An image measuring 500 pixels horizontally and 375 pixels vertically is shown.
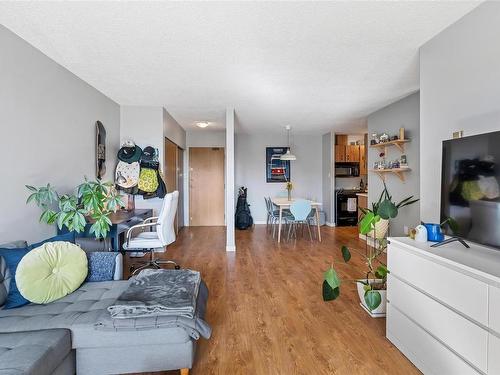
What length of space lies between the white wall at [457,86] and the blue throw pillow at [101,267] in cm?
272

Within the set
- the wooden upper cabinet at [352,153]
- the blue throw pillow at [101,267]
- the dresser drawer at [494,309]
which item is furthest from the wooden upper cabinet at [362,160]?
the blue throw pillow at [101,267]

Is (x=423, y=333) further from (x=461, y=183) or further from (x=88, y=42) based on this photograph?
(x=88, y=42)

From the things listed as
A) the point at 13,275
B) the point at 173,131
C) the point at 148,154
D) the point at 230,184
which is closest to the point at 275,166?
the point at 173,131

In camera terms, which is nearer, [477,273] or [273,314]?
[477,273]

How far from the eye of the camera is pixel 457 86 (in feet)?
6.89

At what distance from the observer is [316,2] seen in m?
1.86

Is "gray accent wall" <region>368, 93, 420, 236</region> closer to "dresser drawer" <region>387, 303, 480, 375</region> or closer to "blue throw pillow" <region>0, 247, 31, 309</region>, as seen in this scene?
"dresser drawer" <region>387, 303, 480, 375</region>

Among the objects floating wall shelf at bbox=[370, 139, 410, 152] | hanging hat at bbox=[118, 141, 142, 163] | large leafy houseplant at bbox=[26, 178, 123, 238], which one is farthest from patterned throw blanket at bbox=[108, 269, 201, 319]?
floating wall shelf at bbox=[370, 139, 410, 152]

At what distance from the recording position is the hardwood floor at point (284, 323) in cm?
178

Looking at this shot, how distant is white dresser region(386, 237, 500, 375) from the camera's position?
1253 millimetres

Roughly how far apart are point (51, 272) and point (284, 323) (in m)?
1.77

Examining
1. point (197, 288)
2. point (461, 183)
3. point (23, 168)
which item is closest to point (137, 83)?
point (23, 168)

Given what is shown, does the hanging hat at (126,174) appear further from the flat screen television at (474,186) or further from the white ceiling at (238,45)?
the flat screen television at (474,186)

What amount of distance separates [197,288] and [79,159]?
2.33 m
